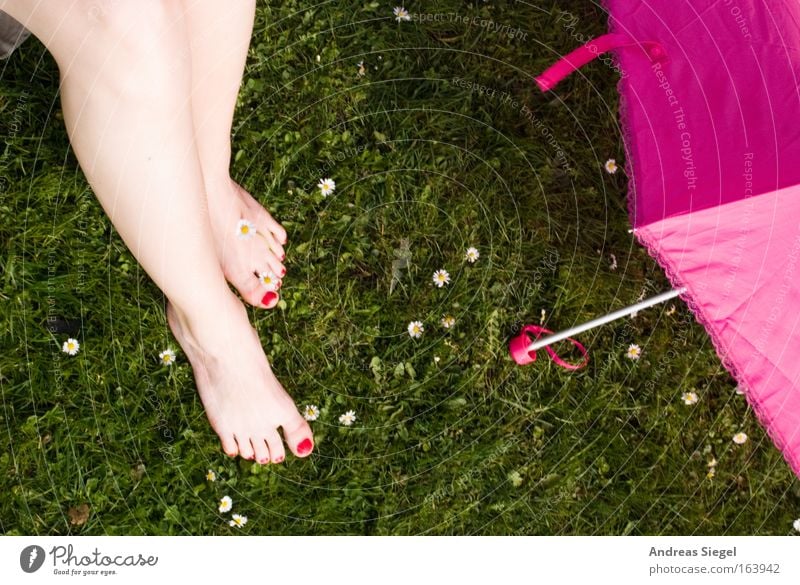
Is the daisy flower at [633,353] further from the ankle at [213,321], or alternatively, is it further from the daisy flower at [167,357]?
the daisy flower at [167,357]

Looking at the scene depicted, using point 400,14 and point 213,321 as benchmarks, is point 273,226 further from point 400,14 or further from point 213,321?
point 400,14

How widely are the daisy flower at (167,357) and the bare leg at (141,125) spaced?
0.14 metres

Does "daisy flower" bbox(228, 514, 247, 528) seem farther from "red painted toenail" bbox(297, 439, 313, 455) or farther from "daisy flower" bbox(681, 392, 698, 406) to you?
"daisy flower" bbox(681, 392, 698, 406)

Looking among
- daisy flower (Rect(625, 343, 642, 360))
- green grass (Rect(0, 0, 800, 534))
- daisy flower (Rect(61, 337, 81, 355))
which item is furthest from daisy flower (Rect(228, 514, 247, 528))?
daisy flower (Rect(625, 343, 642, 360))

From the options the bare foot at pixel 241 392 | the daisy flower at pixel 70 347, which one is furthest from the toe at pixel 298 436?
the daisy flower at pixel 70 347

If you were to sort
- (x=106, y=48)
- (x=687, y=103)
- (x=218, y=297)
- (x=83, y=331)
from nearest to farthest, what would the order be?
(x=106, y=48) → (x=687, y=103) → (x=218, y=297) → (x=83, y=331)

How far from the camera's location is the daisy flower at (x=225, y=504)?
3.80 feet

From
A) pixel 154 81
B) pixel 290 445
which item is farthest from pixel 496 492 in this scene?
pixel 154 81

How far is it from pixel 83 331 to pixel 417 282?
58 centimetres

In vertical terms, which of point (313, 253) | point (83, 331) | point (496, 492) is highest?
point (313, 253)

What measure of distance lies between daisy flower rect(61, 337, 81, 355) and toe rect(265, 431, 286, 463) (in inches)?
14.0

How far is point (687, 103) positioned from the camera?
0.92 metres

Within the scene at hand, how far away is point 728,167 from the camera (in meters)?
0.82
